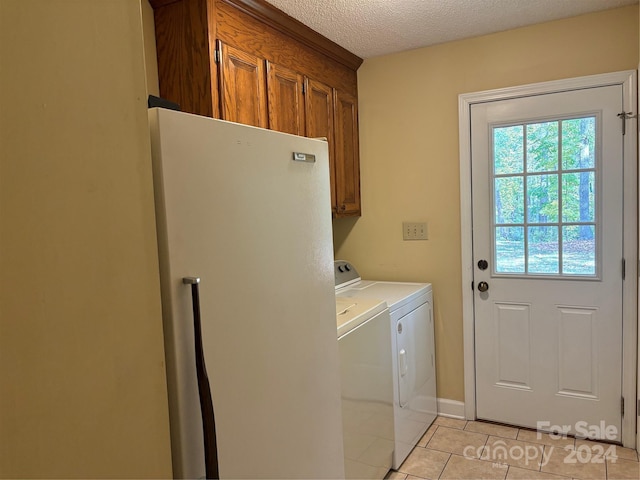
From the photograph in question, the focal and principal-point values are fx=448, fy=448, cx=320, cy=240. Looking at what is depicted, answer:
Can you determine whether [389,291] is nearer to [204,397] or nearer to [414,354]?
[414,354]

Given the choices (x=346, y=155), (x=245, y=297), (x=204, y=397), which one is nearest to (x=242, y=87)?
(x=346, y=155)

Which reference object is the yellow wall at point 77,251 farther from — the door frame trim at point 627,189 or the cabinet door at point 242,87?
the door frame trim at point 627,189

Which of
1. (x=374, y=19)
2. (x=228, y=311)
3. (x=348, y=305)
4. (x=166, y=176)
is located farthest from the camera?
(x=374, y=19)

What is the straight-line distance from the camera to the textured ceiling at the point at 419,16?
85.0 inches

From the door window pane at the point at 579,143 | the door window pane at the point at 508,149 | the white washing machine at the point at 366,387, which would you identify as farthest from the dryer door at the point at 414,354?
the door window pane at the point at 579,143

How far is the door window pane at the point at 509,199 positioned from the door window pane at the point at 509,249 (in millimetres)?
65

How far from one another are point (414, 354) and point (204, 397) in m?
1.81

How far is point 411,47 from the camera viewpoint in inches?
109

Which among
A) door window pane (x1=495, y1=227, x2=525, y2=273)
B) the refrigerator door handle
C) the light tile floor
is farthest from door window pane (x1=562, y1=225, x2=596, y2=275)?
the refrigerator door handle

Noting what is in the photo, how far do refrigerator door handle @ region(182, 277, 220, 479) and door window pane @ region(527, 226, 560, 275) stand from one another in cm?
222

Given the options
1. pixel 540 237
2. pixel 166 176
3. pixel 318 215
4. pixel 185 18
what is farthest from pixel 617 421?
pixel 185 18

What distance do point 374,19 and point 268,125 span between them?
2.67 feet

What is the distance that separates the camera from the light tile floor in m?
2.26

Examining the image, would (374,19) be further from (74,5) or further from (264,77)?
(74,5)
